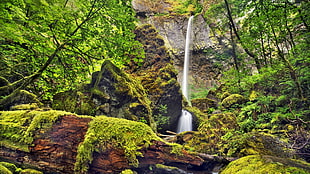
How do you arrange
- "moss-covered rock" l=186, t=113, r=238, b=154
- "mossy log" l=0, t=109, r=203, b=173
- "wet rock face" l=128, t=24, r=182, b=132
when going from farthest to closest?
"wet rock face" l=128, t=24, r=182, b=132 < "moss-covered rock" l=186, t=113, r=238, b=154 < "mossy log" l=0, t=109, r=203, b=173

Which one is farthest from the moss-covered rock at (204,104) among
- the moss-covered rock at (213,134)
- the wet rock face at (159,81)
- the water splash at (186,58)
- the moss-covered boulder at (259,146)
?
the moss-covered boulder at (259,146)

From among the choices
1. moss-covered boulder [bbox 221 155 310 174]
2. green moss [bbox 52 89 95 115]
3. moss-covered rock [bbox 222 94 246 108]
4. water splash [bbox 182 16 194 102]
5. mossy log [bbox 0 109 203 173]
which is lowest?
moss-covered boulder [bbox 221 155 310 174]

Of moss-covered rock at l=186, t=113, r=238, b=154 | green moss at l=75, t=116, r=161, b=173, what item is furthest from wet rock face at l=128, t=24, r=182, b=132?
green moss at l=75, t=116, r=161, b=173

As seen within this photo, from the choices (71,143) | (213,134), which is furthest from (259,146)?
(71,143)

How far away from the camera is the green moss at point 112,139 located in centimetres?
293

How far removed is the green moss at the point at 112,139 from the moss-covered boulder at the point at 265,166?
184cm

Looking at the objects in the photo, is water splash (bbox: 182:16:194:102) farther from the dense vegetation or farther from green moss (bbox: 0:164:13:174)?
green moss (bbox: 0:164:13:174)

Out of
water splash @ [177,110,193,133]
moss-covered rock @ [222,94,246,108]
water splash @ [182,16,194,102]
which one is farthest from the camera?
water splash @ [182,16,194,102]

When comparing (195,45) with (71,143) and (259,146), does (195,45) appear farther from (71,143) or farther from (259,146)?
(71,143)

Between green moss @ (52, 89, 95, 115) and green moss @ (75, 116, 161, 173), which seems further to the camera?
green moss @ (52, 89, 95, 115)

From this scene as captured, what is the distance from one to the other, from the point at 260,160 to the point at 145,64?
23.5 feet

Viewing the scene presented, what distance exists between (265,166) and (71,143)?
3525 mm

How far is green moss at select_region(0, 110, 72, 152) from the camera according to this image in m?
2.85

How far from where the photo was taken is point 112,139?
3129mm
